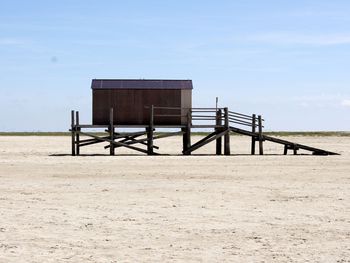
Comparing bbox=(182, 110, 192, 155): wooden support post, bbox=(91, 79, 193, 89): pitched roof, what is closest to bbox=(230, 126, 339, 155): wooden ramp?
bbox=(182, 110, 192, 155): wooden support post

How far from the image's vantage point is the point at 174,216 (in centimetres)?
1466

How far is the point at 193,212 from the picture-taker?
50.2 ft

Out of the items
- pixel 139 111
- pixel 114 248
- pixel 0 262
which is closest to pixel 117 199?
pixel 114 248

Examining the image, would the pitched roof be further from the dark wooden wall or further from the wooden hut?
the dark wooden wall

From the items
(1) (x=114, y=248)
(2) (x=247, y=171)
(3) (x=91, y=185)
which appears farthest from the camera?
(2) (x=247, y=171)

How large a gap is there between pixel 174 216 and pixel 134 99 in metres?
24.3

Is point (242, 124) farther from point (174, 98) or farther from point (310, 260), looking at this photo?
point (310, 260)

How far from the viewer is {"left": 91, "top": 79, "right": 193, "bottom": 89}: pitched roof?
38531mm

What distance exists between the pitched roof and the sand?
1181 cm

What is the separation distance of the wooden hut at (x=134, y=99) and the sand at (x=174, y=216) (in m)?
11.6

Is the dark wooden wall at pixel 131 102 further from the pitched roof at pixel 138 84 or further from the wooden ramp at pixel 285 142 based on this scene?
the wooden ramp at pixel 285 142

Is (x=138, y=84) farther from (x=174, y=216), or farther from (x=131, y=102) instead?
(x=174, y=216)

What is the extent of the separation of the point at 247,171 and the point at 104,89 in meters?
13.1

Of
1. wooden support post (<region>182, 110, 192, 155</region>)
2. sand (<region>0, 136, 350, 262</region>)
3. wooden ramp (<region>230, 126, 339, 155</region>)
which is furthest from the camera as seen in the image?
wooden support post (<region>182, 110, 192, 155</region>)
